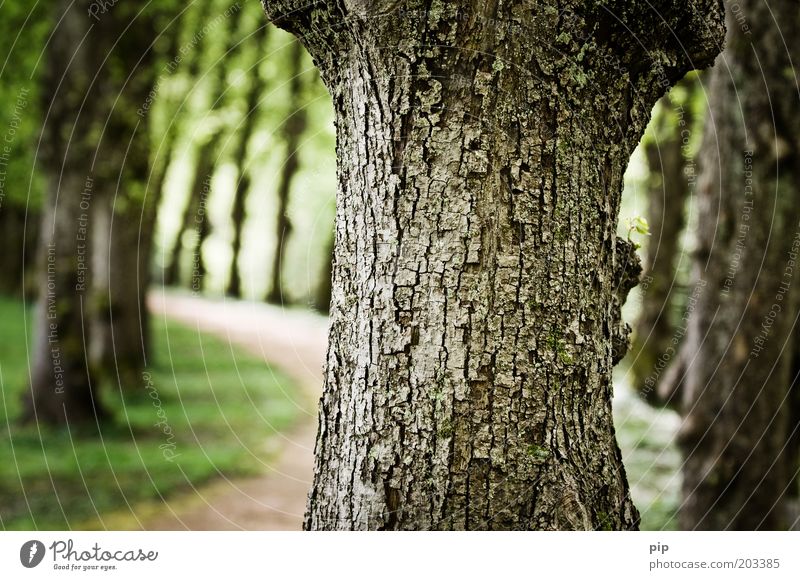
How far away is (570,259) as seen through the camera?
1.69 m

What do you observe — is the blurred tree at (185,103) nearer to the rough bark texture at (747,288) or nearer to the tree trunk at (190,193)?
the tree trunk at (190,193)

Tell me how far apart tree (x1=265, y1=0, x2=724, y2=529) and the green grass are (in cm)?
455

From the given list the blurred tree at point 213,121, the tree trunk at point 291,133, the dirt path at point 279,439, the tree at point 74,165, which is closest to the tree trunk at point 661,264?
the dirt path at point 279,439

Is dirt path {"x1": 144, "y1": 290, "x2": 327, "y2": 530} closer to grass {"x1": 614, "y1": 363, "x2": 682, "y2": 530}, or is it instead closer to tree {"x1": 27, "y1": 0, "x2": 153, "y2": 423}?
tree {"x1": 27, "y1": 0, "x2": 153, "y2": 423}

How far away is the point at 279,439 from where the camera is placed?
8.19 m

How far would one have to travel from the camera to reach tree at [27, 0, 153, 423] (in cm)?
676

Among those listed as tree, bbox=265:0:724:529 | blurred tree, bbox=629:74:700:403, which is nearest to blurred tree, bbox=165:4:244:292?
blurred tree, bbox=629:74:700:403

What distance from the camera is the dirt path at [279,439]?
225 inches

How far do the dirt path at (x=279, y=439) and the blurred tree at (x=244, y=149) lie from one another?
3.66ft

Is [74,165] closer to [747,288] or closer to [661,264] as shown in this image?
[747,288]

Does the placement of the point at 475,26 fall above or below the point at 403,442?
above

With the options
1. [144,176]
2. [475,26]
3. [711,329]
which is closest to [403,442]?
[475,26]
